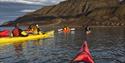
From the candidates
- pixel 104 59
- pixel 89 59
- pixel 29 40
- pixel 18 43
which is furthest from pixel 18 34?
pixel 89 59

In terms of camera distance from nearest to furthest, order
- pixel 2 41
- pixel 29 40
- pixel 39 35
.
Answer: pixel 2 41, pixel 29 40, pixel 39 35

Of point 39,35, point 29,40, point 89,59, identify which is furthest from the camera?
point 39,35

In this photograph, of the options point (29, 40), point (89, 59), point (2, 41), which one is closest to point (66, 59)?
point (89, 59)

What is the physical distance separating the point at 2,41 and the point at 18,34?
131 inches

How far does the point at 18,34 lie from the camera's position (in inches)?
1871

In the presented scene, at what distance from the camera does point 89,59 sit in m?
20.0

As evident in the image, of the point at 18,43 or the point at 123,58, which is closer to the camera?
the point at 123,58

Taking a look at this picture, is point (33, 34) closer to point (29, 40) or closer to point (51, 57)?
point (29, 40)

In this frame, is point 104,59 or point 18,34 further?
point 18,34

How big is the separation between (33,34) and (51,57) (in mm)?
22628

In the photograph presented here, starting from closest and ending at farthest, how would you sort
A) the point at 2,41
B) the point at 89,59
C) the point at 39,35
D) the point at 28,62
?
1. the point at 89,59
2. the point at 28,62
3. the point at 2,41
4. the point at 39,35

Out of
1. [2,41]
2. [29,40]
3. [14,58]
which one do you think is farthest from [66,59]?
[29,40]

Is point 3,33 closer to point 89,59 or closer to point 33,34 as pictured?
point 33,34

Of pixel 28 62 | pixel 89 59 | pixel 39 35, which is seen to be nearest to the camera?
pixel 89 59
